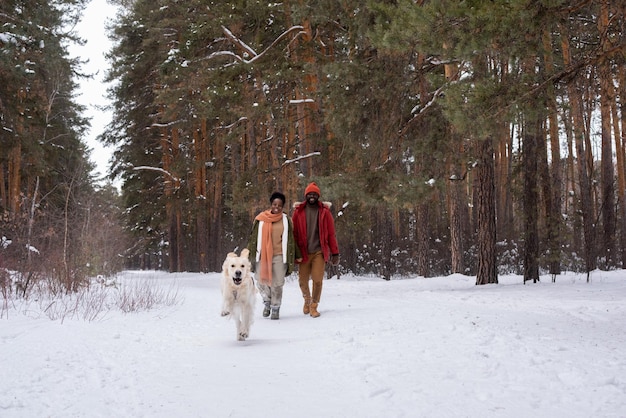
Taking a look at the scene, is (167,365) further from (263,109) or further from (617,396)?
(263,109)

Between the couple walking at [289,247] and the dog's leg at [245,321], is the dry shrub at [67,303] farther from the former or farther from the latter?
the dog's leg at [245,321]

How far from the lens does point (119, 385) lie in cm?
449

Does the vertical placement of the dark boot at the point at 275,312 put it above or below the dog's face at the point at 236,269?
below

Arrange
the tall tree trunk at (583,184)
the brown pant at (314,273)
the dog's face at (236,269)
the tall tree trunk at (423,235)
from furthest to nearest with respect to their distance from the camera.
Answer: the tall tree trunk at (423,235), the tall tree trunk at (583,184), the brown pant at (314,273), the dog's face at (236,269)

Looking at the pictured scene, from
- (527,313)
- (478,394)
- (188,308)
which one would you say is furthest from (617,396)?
(188,308)

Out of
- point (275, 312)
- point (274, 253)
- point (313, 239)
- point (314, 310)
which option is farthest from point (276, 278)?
point (313, 239)

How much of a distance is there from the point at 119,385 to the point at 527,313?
6.42 m

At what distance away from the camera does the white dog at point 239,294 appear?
22.6 ft

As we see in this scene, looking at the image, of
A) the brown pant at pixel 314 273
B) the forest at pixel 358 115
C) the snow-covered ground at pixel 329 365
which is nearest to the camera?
the snow-covered ground at pixel 329 365

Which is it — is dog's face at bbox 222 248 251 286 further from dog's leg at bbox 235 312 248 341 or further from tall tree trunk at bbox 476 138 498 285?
tall tree trunk at bbox 476 138 498 285

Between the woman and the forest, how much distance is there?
3.32m

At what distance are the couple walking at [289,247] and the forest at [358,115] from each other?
9.77ft

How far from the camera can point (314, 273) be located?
9453mm

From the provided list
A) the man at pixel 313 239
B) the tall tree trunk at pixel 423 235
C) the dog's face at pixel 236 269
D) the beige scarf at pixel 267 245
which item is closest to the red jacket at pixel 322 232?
the man at pixel 313 239
